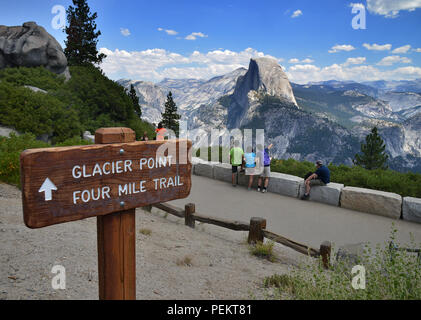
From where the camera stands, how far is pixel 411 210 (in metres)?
7.65

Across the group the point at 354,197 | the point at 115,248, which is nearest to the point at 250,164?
the point at 354,197

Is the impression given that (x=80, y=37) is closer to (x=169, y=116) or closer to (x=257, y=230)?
(x=169, y=116)

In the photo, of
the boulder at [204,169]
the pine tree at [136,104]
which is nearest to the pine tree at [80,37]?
the pine tree at [136,104]

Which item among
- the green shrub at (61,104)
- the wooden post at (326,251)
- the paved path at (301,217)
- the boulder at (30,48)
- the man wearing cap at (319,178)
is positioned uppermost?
the boulder at (30,48)

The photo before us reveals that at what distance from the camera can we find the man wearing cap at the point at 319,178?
29.2ft

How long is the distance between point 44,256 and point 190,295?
2.12 meters

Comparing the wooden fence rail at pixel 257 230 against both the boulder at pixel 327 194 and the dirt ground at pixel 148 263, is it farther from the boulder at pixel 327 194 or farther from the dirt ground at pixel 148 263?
the boulder at pixel 327 194

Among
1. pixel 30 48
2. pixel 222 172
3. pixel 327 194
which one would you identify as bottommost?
pixel 327 194

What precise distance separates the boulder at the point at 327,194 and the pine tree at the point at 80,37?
3377 centimetres

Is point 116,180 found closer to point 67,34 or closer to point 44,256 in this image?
point 44,256

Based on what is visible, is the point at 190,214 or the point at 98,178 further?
the point at 190,214

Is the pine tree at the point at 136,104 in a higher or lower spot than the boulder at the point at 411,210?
higher

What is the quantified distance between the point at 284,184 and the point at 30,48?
Answer: 24.8 metres
